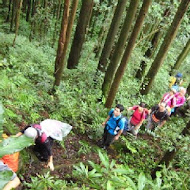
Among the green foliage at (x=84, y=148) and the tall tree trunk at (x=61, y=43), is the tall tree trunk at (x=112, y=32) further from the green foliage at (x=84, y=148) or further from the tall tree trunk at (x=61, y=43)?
the green foliage at (x=84, y=148)

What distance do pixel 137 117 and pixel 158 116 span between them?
39.4 inches

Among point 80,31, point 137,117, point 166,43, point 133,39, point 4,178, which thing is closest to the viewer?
point 4,178

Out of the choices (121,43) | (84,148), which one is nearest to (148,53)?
(121,43)

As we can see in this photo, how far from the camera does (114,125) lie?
20.1 feet

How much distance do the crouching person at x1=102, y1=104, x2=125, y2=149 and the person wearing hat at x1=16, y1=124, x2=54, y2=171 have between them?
219 centimetres

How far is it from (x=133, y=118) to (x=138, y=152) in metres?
1.05

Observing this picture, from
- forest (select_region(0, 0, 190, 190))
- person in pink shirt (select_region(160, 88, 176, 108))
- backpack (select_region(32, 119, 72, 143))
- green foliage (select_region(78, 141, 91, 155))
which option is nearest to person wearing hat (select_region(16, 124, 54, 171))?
backpack (select_region(32, 119, 72, 143))

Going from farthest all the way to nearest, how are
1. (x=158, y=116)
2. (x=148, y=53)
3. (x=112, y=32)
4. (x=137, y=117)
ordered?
(x=148, y=53) < (x=112, y=32) < (x=158, y=116) < (x=137, y=117)

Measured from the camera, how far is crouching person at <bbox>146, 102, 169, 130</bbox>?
7430 mm

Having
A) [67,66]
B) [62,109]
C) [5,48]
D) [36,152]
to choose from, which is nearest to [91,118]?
[62,109]

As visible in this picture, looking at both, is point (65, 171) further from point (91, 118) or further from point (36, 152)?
point (91, 118)

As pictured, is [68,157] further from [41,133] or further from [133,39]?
[133,39]

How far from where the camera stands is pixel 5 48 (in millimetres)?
10227

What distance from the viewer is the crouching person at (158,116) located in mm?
7430
